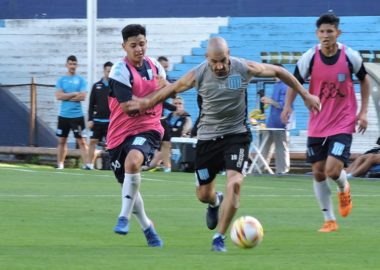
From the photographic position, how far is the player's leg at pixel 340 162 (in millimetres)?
13633

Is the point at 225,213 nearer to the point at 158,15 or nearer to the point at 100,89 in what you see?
the point at 100,89

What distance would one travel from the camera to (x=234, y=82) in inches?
450

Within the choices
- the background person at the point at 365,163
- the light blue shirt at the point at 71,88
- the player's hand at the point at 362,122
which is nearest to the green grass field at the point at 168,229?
the player's hand at the point at 362,122

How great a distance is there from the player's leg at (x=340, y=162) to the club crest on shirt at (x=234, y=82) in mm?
2590

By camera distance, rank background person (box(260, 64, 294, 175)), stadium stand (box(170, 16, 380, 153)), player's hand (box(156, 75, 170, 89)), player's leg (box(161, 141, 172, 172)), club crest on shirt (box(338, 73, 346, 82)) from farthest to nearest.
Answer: stadium stand (box(170, 16, 380, 153)) → player's leg (box(161, 141, 172, 172)) → background person (box(260, 64, 294, 175)) → club crest on shirt (box(338, 73, 346, 82)) → player's hand (box(156, 75, 170, 89))

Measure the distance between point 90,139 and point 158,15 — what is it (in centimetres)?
673

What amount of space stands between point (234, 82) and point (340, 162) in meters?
2.68

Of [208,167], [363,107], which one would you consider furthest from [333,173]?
[208,167]

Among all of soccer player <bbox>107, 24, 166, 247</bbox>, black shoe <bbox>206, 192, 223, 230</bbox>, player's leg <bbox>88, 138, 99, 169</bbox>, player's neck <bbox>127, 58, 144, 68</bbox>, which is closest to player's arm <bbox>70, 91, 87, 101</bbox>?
player's leg <bbox>88, 138, 99, 169</bbox>

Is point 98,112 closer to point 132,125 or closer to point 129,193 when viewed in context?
point 132,125

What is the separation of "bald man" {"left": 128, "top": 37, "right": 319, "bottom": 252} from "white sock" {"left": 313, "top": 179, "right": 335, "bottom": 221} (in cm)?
216

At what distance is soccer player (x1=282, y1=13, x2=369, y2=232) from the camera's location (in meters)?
13.7

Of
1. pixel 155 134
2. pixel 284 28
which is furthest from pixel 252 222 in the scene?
pixel 284 28

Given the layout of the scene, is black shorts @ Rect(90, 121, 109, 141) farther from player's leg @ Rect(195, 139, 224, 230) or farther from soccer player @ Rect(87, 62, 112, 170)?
player's leg @ Rect(195, 139, 224, 230)
